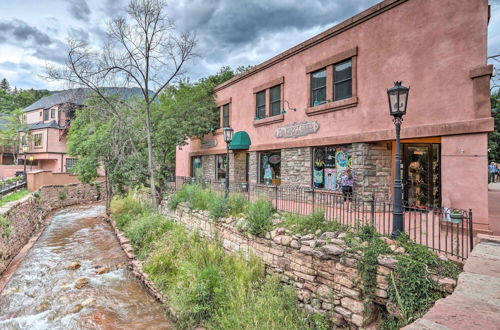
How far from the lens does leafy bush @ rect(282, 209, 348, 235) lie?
630cm

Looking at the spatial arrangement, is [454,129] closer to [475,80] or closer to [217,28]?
[475,80]

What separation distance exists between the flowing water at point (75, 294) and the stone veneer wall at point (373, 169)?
284 inches

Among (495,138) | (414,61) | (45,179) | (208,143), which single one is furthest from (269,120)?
(45,179)

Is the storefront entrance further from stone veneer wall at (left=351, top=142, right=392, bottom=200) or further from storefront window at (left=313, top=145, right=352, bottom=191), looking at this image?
storefront window at (left=313, top=145, right=352, bottom=191)

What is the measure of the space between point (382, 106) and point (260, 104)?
6.61 metres

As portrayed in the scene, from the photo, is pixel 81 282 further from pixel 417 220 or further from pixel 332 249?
pixel 417 220

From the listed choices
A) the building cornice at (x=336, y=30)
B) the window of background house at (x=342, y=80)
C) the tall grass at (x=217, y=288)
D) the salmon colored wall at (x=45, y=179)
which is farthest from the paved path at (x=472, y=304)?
the salmon colored wall at (x=45, y=179)

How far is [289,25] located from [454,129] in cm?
1015

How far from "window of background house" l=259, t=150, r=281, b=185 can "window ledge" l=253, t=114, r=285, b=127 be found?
1457 mm

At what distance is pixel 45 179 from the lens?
2211cm

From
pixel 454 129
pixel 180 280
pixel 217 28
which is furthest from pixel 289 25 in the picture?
→ pixel 180 280

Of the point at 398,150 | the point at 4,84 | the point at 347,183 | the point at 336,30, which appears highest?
the point at 4,84

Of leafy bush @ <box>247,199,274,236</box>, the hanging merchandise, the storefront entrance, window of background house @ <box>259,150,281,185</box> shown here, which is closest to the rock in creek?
leafy bush @ <box>247,199,274,236</box>

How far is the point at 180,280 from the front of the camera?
741 centimetres
